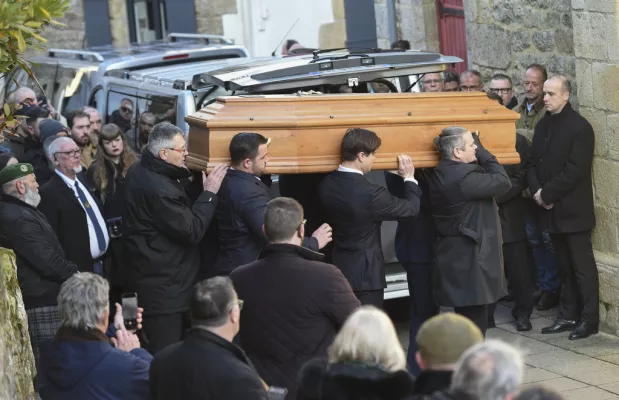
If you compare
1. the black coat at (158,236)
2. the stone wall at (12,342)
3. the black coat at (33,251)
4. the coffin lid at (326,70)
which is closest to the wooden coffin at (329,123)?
the black coat at (158,236)

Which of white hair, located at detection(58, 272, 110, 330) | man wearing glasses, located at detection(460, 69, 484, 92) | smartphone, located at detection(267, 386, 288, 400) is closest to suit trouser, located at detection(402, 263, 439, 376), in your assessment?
man wearing glasses, located at detection(460, 69, 484, 92)

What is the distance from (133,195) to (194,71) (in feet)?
12.9

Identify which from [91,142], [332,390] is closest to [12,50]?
[332,390]

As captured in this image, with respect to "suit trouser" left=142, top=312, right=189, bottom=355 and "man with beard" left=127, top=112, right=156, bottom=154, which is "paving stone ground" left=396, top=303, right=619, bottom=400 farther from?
"man with beard" left=127, top=112, right=156, bottom=154

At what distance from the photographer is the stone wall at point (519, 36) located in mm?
10594

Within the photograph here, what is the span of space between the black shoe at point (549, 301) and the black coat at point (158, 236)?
137 inches

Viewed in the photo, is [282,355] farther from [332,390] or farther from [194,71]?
[194,71]

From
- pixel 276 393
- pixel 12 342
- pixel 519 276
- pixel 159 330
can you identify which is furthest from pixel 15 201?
pixel 519 276

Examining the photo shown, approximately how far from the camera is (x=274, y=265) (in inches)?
253

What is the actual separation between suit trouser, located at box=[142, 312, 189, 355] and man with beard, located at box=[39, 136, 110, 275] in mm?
839

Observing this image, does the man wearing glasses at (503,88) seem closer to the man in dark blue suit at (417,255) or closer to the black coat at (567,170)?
the black coat at (567,170)

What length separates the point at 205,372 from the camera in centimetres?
549

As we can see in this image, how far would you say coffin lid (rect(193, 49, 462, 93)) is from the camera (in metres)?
9.27

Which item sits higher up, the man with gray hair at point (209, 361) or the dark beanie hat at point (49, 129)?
the dark beanie hat at point (49, 129)
